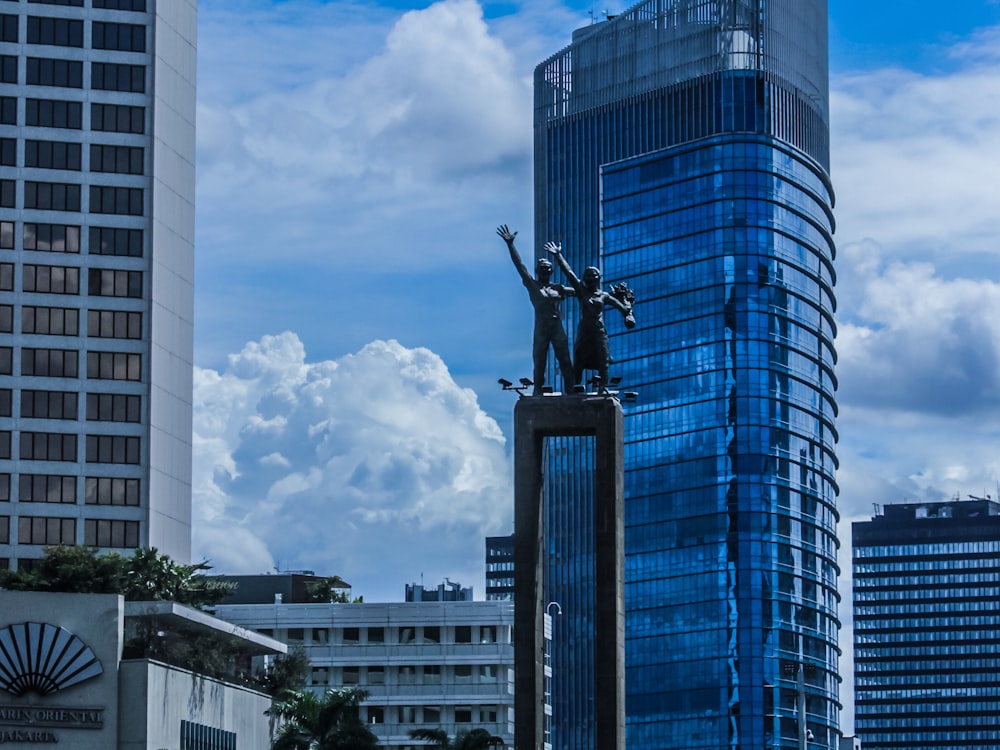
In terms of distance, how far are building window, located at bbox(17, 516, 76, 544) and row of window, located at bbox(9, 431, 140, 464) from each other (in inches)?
171

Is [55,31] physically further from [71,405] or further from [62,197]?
[71,405]

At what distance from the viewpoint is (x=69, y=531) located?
524 feet

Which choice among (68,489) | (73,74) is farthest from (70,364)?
(73,74)

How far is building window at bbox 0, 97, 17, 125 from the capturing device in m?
163

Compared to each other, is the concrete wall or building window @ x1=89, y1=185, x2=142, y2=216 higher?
building window @ x1=89, y1=185, x2=142, y2=216

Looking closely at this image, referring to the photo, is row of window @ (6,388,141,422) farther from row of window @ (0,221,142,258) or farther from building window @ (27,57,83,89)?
building window @ (27,57,83,89)

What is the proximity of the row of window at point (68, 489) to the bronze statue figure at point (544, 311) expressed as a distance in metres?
96.1

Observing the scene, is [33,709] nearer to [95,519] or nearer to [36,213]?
[95,519]

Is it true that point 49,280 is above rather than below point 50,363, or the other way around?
above

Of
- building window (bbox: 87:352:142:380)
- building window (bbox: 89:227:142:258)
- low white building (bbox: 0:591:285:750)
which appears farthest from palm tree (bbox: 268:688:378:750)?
building window (bbox: 89:227:142:258)

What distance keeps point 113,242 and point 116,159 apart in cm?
635

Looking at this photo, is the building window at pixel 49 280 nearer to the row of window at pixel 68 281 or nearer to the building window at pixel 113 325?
the row of window at pixel 68 281

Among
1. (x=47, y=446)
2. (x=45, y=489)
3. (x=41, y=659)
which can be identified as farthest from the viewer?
(x=47, y=446)

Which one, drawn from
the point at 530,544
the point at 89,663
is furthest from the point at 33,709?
the point at 530,544
